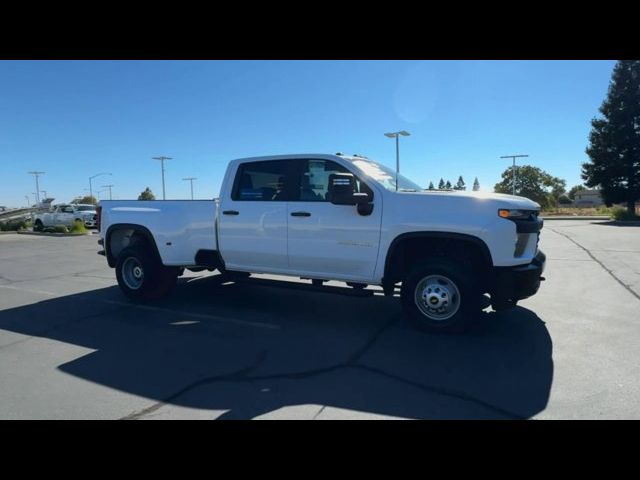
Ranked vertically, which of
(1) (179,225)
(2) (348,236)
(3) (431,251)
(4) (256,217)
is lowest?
(3) (431,251)

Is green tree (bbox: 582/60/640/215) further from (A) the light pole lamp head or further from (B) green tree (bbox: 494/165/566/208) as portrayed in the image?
(B) green tree (bbox: 494/165/566/208)

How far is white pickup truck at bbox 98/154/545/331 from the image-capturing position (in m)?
4.39

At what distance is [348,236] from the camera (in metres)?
4.97

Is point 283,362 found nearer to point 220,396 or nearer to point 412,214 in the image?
point 220,396

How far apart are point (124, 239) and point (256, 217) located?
9.37 ft

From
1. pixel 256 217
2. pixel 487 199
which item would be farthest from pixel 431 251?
pixel 256 217

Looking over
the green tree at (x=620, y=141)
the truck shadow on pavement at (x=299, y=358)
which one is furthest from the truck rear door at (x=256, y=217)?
the green tree at (x=620, y=141)

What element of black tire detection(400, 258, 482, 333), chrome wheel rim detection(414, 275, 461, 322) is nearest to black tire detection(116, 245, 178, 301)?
black tire detection(400, 258, 482, 333)

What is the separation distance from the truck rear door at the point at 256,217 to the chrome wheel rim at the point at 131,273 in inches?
65.1

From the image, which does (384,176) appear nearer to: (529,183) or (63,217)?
(63,217)

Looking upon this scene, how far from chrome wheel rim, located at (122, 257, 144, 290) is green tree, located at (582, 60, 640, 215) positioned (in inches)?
1368

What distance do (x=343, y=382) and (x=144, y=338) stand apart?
2.52 m
